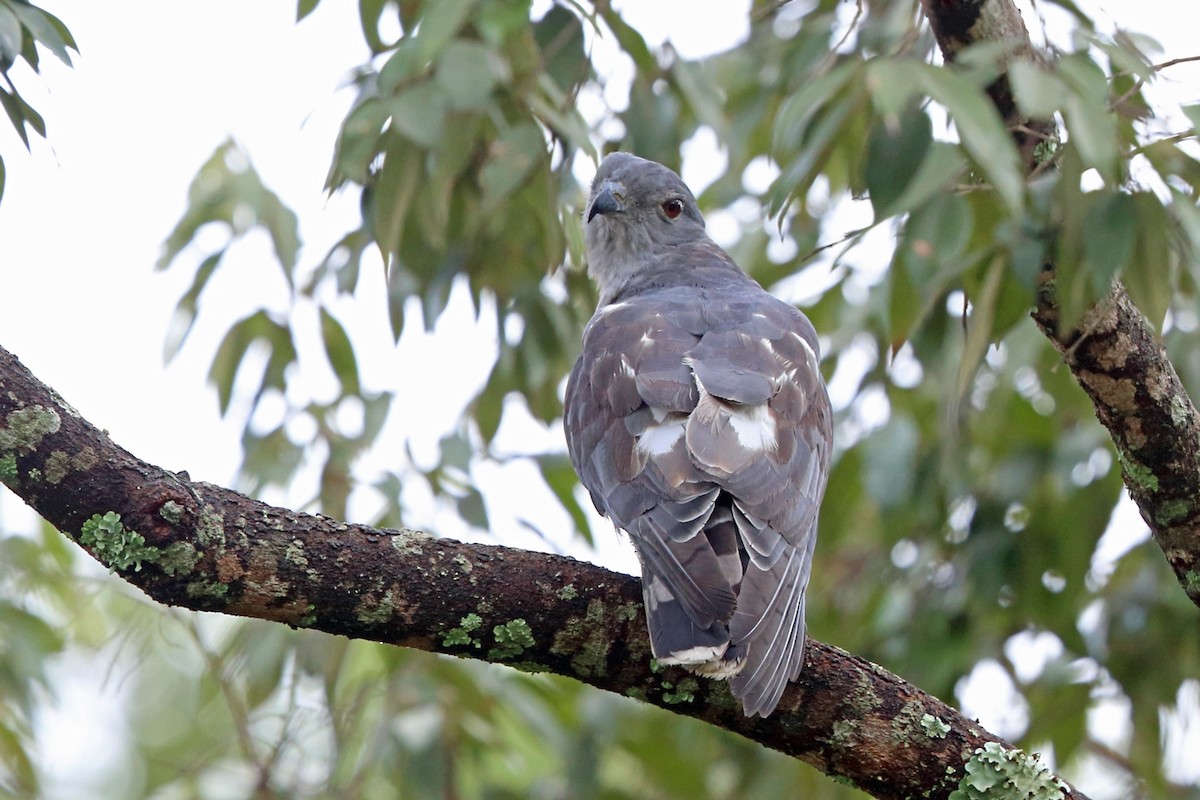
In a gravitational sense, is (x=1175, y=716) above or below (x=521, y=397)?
below

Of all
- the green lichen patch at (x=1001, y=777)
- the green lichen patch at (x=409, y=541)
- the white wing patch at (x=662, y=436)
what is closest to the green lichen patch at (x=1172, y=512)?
the green lichen patch at (x=1001, y=777)

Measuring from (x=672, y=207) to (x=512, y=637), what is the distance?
2.61m

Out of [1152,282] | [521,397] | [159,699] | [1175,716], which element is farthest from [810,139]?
[159,699]

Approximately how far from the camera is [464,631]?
266cm

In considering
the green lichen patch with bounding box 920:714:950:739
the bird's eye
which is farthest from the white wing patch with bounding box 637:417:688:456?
the bird's eye

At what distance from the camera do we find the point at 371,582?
8.52 ft

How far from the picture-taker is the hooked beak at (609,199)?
191 inches

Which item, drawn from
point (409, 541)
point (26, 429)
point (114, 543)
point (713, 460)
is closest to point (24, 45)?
point (26, 429)

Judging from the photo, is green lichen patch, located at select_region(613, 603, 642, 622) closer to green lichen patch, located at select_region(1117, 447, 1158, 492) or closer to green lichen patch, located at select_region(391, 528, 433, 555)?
green lichen patch, located at select_region(391, 528, 433, 555)

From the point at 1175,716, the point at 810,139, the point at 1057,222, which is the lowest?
the point at 1175,716

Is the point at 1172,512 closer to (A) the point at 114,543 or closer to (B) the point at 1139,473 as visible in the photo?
(B) the point at 1139,473

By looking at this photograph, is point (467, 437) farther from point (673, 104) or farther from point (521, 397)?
point (673, 104)

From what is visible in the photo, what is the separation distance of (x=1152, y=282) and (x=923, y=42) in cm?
159

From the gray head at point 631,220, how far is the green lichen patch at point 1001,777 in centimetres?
241
